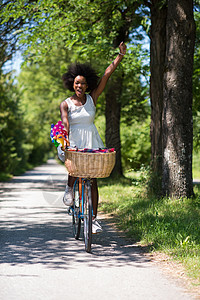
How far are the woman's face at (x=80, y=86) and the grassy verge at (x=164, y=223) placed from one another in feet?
7.14

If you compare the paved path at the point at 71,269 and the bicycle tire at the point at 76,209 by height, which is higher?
the bicycle tire at the point at 76,209

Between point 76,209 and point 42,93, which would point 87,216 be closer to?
point 76,209

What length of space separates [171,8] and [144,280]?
6149 millimetres

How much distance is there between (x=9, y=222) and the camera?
25.9 feet

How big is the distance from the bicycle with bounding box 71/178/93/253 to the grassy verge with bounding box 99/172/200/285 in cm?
85

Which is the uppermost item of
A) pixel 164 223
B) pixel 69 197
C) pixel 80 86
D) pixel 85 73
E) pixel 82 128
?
pixel 85 73

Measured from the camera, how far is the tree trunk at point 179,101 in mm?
8594

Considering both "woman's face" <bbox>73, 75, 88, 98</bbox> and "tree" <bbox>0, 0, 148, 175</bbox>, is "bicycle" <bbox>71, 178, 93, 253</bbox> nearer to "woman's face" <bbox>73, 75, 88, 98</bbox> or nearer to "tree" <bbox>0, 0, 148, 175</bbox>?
"woman's face" <bbox>73, 75, 88, 98</bbox>

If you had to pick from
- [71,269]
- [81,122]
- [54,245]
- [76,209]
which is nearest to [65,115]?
[81,122]

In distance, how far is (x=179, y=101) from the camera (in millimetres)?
8602

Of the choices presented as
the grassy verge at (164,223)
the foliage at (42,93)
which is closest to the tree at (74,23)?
the grassy verge at (164,223)

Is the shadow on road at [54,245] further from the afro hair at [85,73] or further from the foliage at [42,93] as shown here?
the foliage at [42,93]

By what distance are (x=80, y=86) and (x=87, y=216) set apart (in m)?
1.80

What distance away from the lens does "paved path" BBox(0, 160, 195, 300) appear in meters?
3.84
